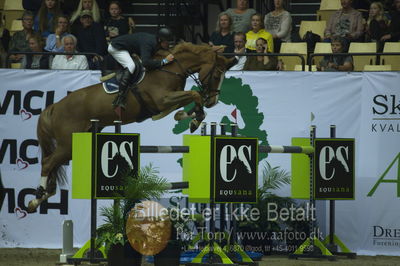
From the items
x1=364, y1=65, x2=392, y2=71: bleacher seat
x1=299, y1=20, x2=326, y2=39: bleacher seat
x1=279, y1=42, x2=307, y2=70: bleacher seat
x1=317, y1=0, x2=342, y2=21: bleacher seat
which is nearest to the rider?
x1=279, y1=42, x2=307, y2=70: bleacher seat

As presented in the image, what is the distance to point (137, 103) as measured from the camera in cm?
1130

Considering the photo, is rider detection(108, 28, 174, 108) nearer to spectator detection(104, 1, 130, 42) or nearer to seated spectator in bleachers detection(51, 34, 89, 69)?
seated spectator in bleachers detection(51, 34, 89, 69)

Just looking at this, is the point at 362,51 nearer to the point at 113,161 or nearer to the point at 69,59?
the point at 69,59

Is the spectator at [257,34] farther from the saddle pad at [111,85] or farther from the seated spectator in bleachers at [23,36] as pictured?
the seated spectator in bleachers at [23,36]

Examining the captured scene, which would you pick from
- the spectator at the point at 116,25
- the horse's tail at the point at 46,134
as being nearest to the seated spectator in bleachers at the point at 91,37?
the spectator at the point at 116,25

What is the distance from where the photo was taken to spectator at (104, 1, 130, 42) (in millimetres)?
14367

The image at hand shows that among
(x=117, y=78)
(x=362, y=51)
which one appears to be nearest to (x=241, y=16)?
(x=362, y=51)

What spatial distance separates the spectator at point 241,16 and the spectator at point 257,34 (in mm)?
319

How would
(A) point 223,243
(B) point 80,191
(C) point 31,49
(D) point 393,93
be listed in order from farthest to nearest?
(C) point 31,49, (D) point 393,93, (A) point 223,243, (B) point 80,191

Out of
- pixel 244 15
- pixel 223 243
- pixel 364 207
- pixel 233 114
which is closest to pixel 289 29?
pixel 244 15

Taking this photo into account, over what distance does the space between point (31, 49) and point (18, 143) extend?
165 centimetres

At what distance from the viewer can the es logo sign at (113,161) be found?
32.1 ft

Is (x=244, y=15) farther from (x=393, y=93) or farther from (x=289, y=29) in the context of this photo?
(x=393, y=93)

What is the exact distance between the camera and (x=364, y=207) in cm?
1235
